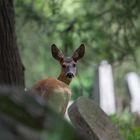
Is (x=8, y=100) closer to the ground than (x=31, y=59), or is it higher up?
closer to the ground

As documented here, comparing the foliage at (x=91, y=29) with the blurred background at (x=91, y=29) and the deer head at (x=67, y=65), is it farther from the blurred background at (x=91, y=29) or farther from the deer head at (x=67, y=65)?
the deer head at (x=67, y=65)

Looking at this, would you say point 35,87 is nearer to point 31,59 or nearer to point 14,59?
point 14,59

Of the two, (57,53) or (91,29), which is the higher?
(91,29)

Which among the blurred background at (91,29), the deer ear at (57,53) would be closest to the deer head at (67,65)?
the deer ear at (57,53)

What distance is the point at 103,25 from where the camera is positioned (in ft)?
50.7

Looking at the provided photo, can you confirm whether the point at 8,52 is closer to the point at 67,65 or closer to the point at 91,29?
the point at 67,65

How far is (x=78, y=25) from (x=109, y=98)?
11.5 feet

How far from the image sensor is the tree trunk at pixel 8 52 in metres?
8.03

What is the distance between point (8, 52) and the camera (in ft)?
26.7

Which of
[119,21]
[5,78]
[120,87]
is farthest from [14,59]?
[120,87]

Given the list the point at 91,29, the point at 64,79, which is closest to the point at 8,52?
the point at 64,79

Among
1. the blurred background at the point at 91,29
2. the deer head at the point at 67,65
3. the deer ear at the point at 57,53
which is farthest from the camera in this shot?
the blurred background at the point at 91,29

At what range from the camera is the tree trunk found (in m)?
8.03

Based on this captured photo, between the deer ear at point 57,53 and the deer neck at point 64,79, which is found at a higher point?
the deer ear at point 57,53
